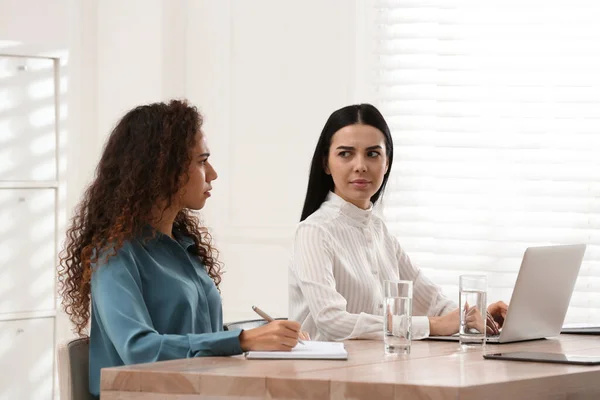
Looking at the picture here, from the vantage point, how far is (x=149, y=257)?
240 cm

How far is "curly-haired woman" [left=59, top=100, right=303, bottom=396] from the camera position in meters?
2.17

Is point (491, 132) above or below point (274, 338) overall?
above

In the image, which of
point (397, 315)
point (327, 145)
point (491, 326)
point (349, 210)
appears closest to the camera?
point (397, 315)

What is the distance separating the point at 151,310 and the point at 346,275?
746 millimetres

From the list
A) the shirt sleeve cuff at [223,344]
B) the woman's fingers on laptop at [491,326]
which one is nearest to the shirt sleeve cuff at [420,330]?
the woman's fingers on laptop at [491,326]

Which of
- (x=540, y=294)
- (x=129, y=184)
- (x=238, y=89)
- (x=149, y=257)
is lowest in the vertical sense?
(x=540, y=294)

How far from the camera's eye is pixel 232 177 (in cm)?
457

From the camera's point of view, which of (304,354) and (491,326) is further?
(491,326)

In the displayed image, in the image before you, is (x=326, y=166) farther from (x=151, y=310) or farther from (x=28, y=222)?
(x=28, y=222)

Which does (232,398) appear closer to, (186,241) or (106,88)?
(186,241)

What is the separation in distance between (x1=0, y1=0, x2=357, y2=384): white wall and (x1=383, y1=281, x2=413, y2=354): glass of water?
2275mm

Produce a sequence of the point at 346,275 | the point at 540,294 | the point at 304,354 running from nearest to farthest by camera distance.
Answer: the point at 304,354, the point at 540,294, the point at 346,275

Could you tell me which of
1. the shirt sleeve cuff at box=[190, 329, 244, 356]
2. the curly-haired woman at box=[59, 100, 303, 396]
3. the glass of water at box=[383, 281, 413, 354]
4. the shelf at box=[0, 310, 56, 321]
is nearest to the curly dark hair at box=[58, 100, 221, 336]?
the curly-haired woman at box=[59, 100, 303, 396]

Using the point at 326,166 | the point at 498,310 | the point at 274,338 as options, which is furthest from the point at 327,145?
the point at 274,338
